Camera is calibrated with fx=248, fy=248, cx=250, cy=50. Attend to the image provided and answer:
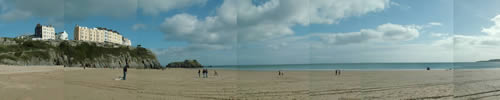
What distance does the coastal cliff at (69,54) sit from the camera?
5329 cm

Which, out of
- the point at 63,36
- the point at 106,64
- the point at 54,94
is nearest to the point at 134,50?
the point at 106,64

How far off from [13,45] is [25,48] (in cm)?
244

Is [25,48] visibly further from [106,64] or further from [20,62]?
[106,64]

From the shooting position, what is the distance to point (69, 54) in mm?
66250

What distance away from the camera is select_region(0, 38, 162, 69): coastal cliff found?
53287 millimetres

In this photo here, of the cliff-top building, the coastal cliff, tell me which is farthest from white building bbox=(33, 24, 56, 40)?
the coastal cliff

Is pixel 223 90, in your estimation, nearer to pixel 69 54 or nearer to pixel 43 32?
pixel 69 54

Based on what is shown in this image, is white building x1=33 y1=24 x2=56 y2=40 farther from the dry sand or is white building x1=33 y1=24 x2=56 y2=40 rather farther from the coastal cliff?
the dry sand

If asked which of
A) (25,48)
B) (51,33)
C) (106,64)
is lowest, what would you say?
(106,64)

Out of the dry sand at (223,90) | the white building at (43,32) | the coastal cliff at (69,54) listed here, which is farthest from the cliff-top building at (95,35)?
the dry sand at (223,90)

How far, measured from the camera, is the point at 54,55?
2427 inches

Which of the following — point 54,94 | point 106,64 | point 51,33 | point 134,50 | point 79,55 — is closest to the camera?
point 54,94

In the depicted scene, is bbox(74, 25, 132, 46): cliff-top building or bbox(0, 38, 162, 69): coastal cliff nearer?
bbox(0, 38, 162, 69): coastal cliff

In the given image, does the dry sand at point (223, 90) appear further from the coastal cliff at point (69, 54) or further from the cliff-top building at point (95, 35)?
the cliff-top building at point (95, 35)
